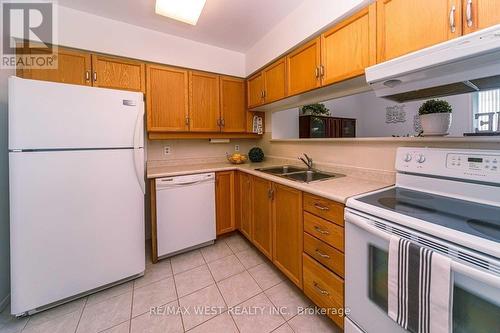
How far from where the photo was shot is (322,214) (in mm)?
1267

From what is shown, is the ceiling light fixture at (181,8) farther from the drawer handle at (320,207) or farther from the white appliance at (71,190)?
the drawer handle at (320,207)

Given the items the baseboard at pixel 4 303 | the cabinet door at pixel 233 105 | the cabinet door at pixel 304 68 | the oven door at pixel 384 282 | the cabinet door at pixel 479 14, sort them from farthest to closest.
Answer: the cabinet door at pixel 233 105 < the cabinet door at pixel 304 68 < the baseboard at pixel 4 303 < the cabinet door at pixel 479 14 < the oven door at pixel 384 282

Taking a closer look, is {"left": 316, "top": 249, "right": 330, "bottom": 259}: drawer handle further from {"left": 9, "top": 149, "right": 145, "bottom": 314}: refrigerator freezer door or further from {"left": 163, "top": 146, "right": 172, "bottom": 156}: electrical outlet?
{"left": 163, "top": 146, "right": 172, "bottom": 156}: electrical outlet

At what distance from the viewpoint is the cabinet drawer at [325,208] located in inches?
45.0

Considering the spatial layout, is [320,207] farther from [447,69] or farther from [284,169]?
[284,169]

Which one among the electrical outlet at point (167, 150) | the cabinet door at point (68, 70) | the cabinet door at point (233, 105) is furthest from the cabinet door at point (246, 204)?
the cabinet door at point (68, 70)

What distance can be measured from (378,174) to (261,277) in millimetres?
1297

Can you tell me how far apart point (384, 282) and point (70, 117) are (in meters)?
2.15

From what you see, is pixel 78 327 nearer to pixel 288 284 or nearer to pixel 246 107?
pixel 288 284

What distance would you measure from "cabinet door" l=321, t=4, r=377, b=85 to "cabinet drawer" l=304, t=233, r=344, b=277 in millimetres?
1164

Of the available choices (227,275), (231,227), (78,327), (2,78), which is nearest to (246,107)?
(231,227)

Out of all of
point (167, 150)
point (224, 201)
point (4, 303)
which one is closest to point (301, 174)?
point (224, 201)

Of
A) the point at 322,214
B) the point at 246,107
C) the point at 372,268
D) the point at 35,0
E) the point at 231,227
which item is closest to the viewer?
the point at 372,268

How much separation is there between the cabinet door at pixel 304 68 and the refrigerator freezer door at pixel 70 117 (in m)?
1.38
